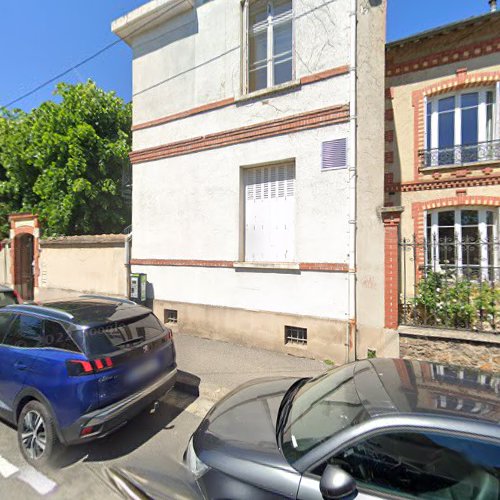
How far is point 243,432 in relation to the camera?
2105 mm

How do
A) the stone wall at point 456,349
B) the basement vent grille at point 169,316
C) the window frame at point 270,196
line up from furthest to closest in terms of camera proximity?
1. the basement vent grille at point 169,316
2. the window frame at point 270,196
3. the stone wall at point 456,349

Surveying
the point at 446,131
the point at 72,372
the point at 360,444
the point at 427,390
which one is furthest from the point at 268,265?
the point at 446,131

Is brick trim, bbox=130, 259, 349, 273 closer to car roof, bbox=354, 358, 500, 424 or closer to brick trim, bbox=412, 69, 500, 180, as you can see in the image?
car roof, bbox=354, 358, 500, 424

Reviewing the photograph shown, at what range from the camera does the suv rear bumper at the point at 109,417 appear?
276cm

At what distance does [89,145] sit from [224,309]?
8257mm

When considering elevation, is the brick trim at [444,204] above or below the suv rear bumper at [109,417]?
above

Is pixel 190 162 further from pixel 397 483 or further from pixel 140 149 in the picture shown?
pixel 397 483

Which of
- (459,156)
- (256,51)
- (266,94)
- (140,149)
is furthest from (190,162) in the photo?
(459,156)

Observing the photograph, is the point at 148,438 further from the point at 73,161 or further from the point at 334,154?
the point at 73,161

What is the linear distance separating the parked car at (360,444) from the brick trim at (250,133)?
15.1 feet

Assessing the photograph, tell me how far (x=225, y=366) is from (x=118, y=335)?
95.2 inches

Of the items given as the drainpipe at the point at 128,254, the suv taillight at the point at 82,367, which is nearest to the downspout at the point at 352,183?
the suv taillight at the point at 82,367

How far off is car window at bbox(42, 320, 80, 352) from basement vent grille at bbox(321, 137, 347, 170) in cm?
472

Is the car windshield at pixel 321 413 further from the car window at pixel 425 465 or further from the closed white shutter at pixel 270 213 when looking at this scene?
the closed white shutter at pixel 270 213
